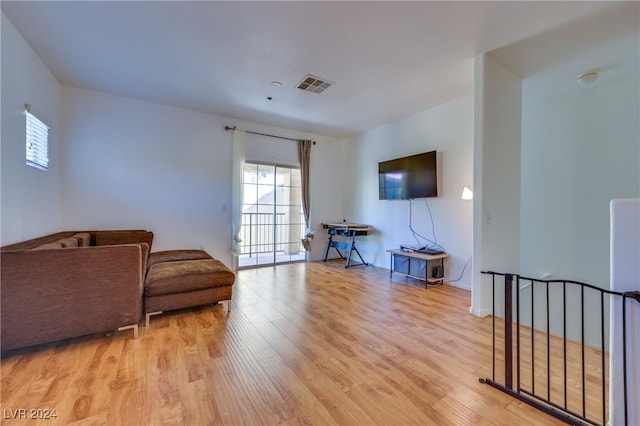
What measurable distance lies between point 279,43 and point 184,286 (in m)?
2.56

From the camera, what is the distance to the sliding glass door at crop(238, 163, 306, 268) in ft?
16.8

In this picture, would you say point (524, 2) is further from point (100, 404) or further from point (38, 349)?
point (38, 349)

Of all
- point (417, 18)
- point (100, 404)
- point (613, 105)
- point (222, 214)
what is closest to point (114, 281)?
point (100, 404)

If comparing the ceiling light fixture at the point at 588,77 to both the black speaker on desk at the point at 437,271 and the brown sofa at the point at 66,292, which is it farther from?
the brown sofa at the point at 66,292

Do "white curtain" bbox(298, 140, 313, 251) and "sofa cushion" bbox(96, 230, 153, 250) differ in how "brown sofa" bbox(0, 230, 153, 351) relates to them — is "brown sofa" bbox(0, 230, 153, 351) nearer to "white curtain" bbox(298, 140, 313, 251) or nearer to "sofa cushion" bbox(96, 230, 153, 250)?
"sofa cushion" bbox(96, 230, 153, 250)

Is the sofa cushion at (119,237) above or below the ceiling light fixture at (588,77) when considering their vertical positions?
below

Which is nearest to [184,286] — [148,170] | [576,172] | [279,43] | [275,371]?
[275,371]

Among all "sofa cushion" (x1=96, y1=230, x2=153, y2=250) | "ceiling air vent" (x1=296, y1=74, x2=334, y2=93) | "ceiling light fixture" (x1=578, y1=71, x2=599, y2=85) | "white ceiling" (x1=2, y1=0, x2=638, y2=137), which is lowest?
"sofa cushion" (x1=96, y1=230, x2=153, y2=250)

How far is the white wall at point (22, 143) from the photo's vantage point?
2.25m

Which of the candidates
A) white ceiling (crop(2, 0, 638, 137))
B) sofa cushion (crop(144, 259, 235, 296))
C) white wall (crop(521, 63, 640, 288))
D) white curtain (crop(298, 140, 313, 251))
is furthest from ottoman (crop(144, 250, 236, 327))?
white wall (crop(521, 63, 640, 288))

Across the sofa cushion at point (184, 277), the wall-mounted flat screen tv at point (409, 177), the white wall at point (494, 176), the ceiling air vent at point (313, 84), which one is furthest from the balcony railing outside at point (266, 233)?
the white wall at point (494, 176)

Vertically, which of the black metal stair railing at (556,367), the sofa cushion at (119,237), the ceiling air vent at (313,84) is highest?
the ceiling air vent at (313,84)

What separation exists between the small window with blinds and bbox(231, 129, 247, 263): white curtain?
7.61ft

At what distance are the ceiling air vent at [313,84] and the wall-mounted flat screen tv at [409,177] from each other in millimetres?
1898
